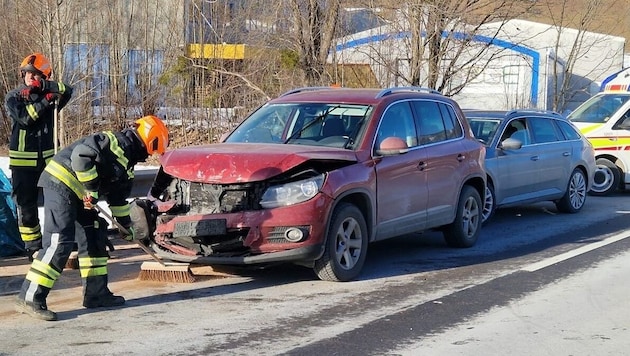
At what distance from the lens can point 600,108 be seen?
16.5 m

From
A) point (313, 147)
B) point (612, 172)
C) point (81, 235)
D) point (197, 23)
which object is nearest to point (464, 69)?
point (612, 172)

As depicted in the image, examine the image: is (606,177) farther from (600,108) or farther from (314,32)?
(314,32)

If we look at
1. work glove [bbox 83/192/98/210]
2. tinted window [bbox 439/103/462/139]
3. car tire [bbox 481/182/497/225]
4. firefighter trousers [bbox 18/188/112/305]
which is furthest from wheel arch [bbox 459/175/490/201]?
work glove [bbox 83/192/98/210]

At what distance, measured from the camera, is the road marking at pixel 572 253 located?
360 inches

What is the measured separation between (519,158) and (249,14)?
905 cm

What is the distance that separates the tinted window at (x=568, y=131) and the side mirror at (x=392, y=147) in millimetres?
5706

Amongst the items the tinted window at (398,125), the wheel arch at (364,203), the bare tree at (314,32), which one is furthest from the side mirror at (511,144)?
the bare tree at (314,32)

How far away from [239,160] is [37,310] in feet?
7.08

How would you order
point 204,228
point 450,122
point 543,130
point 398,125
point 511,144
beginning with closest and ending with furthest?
point 204,228 < point 398,125 < point 450,122 < point 511,144 < point 543,130

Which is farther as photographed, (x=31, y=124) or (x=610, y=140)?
(x=610, y=140)

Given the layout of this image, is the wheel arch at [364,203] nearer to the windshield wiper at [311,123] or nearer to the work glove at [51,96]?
the windshield wiper at [311,123]

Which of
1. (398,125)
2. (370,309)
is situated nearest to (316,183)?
(370,309)

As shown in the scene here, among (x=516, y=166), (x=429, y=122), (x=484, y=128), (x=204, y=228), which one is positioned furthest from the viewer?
(x=484, y=128)

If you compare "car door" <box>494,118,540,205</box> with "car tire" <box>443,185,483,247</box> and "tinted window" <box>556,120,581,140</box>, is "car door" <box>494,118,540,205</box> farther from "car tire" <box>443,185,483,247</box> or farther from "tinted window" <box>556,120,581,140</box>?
"car tire" <box>443,185,483,247</box>
